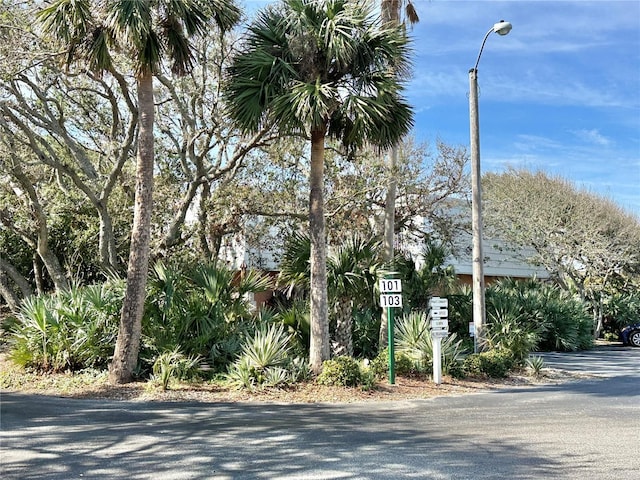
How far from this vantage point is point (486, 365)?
1370 cm

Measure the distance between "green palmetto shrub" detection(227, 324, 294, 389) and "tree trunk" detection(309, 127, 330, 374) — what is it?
24.4 inches

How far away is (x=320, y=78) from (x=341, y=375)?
6119mm

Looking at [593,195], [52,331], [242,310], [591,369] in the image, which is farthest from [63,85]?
[593,195]

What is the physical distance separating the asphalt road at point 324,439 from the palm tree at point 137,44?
2088 millimetres

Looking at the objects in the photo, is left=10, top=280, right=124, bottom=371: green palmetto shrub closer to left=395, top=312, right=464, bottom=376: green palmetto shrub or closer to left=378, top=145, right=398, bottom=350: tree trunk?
left=378, top=145, right=398, bottom=350: tree trunk

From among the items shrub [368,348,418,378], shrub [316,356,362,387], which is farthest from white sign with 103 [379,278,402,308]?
shrub [316,356,362,387]

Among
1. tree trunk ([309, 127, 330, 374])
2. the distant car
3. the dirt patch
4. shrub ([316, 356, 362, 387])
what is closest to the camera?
the dirt patch

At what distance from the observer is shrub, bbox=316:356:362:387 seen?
11.5 m

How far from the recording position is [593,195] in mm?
28734

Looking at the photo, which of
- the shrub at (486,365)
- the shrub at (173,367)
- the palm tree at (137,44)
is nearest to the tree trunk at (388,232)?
the shrub at (486,365)

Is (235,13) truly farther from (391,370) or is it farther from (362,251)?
(391,370)

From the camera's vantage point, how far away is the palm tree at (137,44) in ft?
36.8

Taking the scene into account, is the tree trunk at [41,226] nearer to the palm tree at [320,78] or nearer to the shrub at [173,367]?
the shrub at [173,367]

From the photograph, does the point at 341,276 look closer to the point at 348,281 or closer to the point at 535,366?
the point at 348,281
